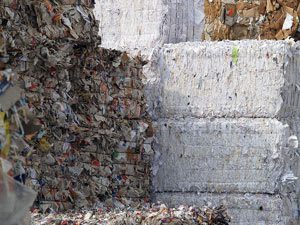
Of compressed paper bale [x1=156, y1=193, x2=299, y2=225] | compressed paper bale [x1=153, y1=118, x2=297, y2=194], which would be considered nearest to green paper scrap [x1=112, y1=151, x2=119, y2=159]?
compressed paper bale [x1=153, y1=118, x2=297, y2=194]

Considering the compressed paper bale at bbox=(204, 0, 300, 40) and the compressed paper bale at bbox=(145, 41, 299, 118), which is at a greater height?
the compressed paper bale at bbox=(204, 0, 300, 40)

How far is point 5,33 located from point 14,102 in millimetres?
1724

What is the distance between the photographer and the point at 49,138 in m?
4.94

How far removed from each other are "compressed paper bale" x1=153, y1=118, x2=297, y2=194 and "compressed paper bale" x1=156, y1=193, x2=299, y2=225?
0.05 metres

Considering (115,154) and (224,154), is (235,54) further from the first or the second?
(115,154)

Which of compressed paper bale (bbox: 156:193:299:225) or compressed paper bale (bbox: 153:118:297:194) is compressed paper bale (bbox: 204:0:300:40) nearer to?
compressed paper bale (bbox: 153:118:297:194)

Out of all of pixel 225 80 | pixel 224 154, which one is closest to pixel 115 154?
pixel 224 154

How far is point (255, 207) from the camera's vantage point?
5.77 meters

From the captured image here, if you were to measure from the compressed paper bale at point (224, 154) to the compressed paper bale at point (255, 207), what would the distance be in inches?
1.8

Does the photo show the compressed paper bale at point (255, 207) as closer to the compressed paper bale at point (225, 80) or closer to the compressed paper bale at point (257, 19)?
the compressed paper bale at point (225, 80)

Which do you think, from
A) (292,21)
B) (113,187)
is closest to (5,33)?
(113,187)

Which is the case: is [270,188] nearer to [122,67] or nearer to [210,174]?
[210,174]

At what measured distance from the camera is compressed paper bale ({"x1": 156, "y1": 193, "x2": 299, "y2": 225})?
18.8ft

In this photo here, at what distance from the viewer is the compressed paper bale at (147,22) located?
20.0 ft
